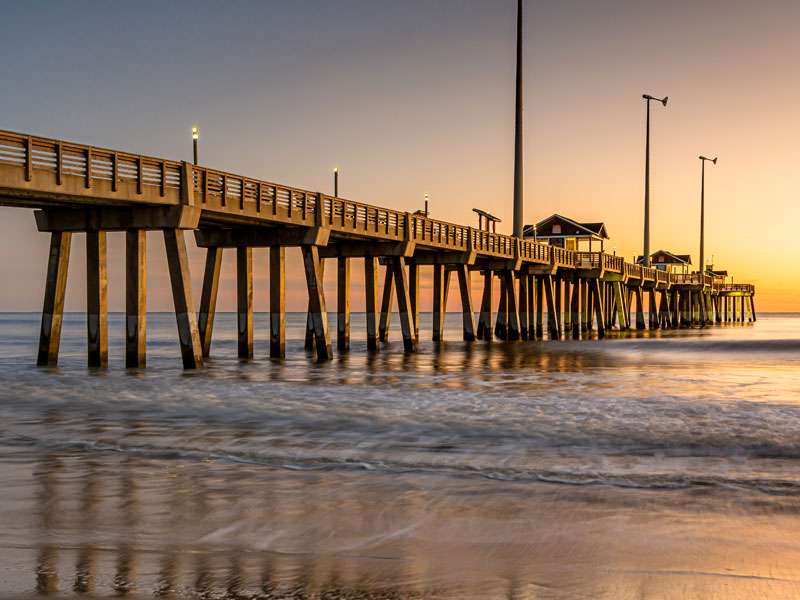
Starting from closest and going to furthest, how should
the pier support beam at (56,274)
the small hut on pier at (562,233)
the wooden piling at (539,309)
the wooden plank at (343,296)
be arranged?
the pier support beam at (56,274)
the wooden plank at (343,296)
the wooden piling at (539,309)
the small hut on pier at (562,233)

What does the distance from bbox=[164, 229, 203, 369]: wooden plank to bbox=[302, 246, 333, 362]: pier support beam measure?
18.2 ft

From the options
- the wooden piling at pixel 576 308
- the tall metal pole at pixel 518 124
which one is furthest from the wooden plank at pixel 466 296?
the wooden piling at pixel 576 308

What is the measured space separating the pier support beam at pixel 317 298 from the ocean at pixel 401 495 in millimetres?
10300

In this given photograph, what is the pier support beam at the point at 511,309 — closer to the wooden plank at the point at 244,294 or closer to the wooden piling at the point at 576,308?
the wooden piling at the point at 576,308

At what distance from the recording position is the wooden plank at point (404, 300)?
3475cm

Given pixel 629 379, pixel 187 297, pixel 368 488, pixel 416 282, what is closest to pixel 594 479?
pixel 368 488

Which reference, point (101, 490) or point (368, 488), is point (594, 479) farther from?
point (101, 490)

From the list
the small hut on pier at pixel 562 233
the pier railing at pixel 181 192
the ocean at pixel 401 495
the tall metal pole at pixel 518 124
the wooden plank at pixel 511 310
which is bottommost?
the ocean at pixel 401 495

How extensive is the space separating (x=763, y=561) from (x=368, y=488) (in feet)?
12.1

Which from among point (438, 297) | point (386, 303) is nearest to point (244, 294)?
point (386, 303)

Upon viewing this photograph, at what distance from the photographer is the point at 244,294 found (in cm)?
2858

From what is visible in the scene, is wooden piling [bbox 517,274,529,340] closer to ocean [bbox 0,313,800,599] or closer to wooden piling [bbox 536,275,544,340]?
wooden piling [bbox 536,275,544,340]

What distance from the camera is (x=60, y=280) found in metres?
23.3

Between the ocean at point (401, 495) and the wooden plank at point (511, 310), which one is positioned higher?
the wooden plank at point (511, 310)
